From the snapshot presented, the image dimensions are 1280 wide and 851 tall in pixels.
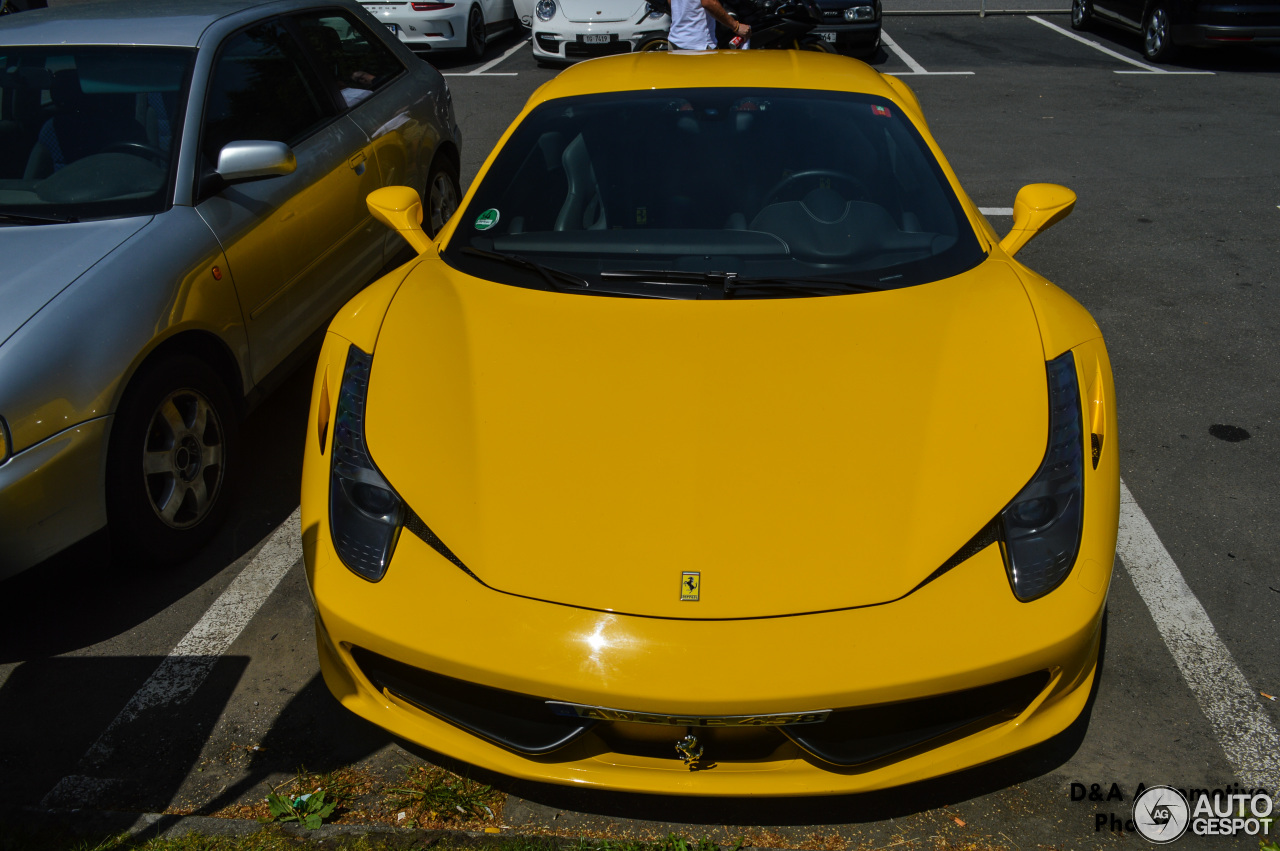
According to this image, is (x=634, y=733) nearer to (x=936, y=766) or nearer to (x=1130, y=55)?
(x=936, y=766)

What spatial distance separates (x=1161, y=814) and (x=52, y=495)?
2967 mm

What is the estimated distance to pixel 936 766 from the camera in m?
2.11

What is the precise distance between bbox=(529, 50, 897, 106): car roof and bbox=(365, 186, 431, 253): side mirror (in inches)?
23.4

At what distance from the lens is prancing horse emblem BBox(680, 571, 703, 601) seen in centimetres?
206

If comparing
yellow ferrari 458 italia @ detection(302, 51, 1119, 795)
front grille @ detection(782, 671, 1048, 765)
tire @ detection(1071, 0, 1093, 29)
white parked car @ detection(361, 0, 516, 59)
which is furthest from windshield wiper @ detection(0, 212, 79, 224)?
tire @ detection(1071, 0, 1093, 29)

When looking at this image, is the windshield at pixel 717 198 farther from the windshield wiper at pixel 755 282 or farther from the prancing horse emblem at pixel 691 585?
the prancing horse emblem at pixel 691 585

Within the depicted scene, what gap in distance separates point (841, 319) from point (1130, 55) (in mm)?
12082

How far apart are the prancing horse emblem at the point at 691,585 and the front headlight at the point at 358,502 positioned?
67 cm

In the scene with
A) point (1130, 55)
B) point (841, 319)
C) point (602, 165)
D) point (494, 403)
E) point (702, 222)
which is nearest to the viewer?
point (494, 403)

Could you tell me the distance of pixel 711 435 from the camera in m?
2.39

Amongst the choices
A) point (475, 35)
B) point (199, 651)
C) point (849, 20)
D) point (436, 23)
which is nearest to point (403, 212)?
Result: point (199, 651)

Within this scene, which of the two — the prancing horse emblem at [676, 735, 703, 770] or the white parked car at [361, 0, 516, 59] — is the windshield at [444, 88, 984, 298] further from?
the white parked car at [361, 0, 516, 59]

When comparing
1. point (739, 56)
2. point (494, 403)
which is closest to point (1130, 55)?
point (739, 56)

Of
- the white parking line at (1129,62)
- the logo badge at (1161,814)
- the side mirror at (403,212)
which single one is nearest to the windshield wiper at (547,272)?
the side mirror at (403,212)
